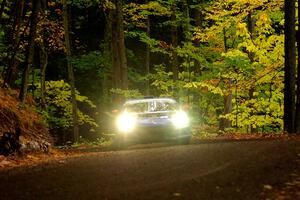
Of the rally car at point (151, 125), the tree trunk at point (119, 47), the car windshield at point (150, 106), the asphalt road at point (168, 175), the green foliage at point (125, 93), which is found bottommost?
the asphalt road at point (168, 175)

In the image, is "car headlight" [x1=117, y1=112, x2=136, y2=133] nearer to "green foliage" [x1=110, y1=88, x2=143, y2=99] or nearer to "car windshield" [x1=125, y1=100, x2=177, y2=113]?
"car windshield" [x1=125, y1=100, x2=177, y2=113]

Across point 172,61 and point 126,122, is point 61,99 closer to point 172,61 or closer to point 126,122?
point 172,61

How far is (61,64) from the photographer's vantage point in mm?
32375

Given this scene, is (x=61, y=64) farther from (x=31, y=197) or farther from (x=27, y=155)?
(x=31, y=197)

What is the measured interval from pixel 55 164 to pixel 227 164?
12.6 ft

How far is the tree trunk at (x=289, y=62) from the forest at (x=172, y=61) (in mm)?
31

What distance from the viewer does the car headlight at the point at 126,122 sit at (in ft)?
43.0

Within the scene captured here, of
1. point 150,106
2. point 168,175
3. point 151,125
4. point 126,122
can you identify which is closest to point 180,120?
point 151,125

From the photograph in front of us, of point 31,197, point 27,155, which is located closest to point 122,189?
point 31,197

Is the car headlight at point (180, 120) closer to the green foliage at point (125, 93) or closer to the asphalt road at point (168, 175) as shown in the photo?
the asphalt road at point (168, 175)

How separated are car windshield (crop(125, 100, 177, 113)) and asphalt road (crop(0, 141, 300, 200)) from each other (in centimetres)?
349

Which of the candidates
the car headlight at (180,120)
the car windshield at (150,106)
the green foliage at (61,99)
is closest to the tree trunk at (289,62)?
the car headlight at (180,120)

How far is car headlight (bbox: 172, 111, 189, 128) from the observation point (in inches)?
521

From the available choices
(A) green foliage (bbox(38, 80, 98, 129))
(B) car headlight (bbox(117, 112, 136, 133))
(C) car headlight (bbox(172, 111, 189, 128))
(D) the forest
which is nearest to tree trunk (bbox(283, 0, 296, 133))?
(D) the forest
